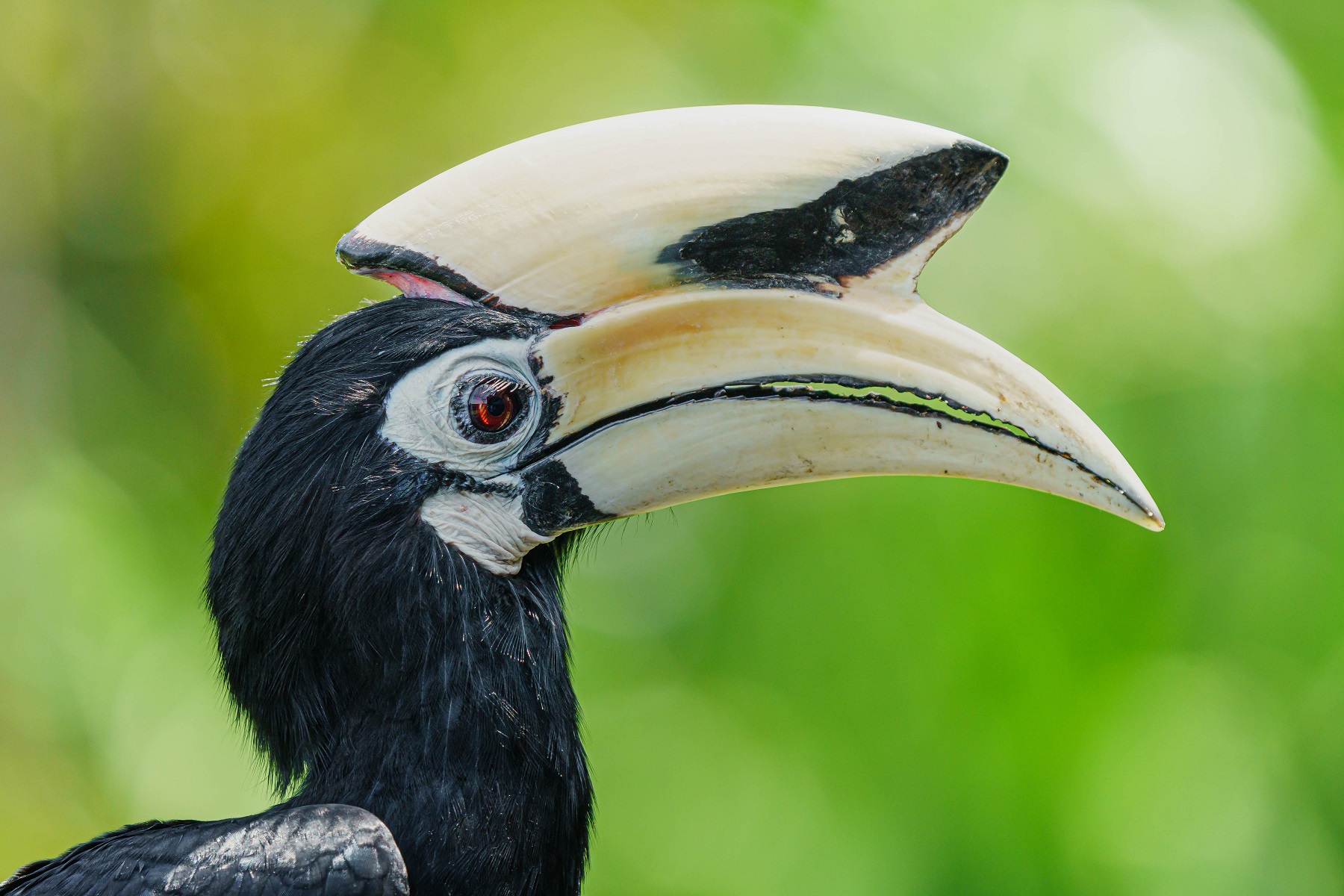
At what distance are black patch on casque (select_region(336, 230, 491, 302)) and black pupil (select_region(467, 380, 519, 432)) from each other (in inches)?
4.9

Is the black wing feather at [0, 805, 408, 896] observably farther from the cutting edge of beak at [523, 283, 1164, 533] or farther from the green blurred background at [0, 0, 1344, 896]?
the green blurred background at [0, 0, 1344, 896]

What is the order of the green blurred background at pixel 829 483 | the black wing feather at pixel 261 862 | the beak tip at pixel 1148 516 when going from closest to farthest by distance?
1. the black wing feather at pixel 261 862
2. the beak tip at pixel 1148 516
3. the green blurred background at pixel 829 483

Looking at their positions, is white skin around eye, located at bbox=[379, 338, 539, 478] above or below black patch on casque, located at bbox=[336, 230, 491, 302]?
below

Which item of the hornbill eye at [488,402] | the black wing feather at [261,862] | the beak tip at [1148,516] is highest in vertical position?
the hornbill eye at [488,402]

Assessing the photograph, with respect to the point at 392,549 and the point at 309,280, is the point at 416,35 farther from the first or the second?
the point at 392,549

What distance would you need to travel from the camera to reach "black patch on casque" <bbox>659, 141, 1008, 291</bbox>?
4.88 ft

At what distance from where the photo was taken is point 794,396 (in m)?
1.54

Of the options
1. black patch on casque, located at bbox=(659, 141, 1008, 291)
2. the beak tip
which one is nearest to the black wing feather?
black patch on casque, located at bbox=(659, 141, 1008, 291)

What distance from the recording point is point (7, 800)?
4074 millimetres

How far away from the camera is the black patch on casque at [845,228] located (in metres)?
1.49

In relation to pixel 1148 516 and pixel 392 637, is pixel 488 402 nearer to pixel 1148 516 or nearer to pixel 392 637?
pixel 392 637

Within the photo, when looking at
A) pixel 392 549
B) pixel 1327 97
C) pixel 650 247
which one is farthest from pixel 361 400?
pixel 1327 97

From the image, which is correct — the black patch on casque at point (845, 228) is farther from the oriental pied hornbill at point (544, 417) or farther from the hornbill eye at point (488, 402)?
the hornbill eye at point (488, 402)

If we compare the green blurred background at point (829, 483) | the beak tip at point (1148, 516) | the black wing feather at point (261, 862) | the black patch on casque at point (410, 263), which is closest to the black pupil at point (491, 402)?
the black patch on casque at point (410, 263)
